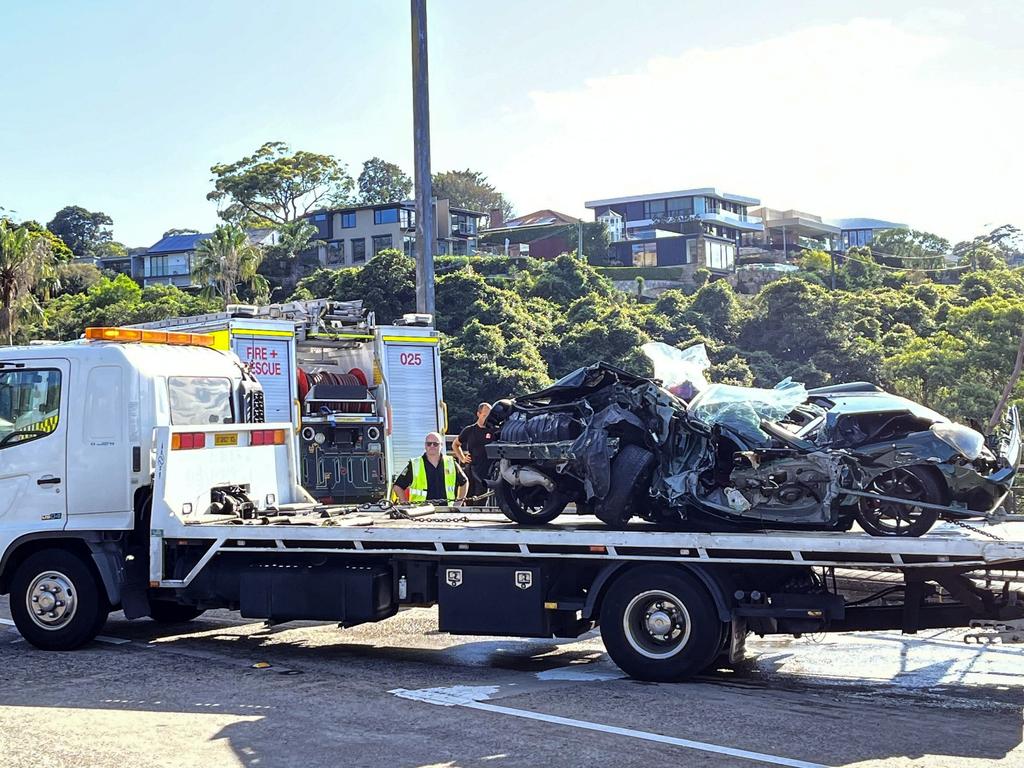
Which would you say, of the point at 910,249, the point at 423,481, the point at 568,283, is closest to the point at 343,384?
the point at 423,481

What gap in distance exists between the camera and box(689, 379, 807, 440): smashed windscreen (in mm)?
8586

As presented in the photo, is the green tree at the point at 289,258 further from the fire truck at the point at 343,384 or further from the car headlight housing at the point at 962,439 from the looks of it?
the car headlight housing at the point at 962,439

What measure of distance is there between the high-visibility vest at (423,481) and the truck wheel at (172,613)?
243cm

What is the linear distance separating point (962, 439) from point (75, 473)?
6.93m

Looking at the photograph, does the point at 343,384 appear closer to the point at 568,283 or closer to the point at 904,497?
the point at 904,497

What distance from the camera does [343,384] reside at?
16.5 m

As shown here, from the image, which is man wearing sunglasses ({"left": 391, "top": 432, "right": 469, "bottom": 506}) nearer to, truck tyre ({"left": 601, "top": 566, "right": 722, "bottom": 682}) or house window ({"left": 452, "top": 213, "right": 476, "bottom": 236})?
truck tyre ({"left": 601, "top": 566, "right": 722, "bottom": 682})

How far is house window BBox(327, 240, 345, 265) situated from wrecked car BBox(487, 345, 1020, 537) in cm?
6970

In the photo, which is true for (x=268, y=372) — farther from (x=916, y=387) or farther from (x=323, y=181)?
(x=323, y=181)

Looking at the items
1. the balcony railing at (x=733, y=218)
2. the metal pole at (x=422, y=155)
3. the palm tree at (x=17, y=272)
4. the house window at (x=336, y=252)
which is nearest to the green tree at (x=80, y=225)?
the house window at (x=336, y=252)

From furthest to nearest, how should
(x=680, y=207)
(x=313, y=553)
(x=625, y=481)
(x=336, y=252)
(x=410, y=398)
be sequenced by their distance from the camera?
1. (x=680, y=207)
2. (x=336, y=252)
3. (x=410, y=398)
4. (x=313, y=553)
5. (x=625, y=481)

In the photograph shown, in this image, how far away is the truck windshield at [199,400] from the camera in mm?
10492

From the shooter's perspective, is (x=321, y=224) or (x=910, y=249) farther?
(x=910, y=249)

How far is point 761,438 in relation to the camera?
8492 millimetres
